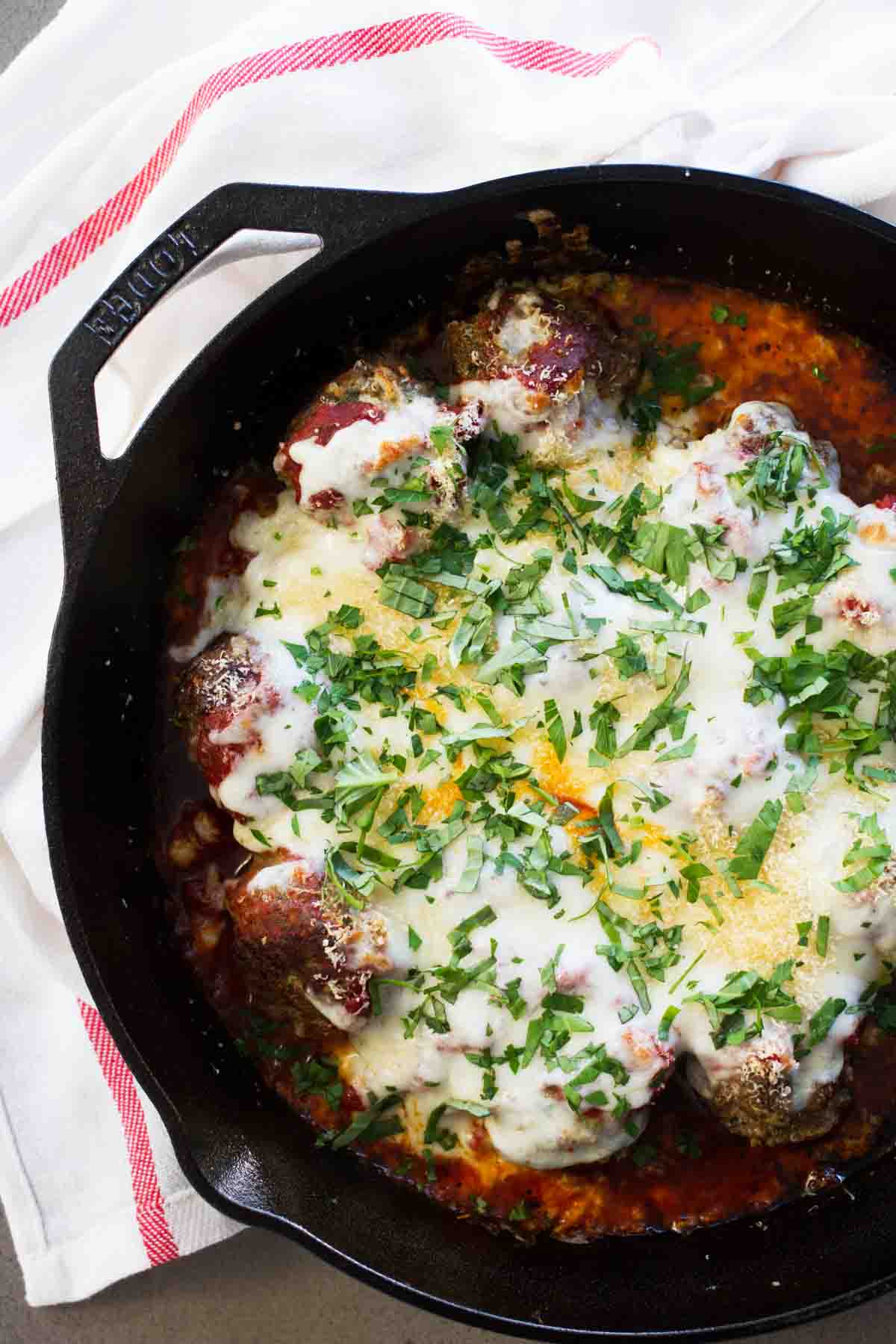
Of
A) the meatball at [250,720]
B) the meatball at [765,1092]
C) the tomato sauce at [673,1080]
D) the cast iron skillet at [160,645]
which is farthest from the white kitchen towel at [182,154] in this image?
the meatball at [765,1092]

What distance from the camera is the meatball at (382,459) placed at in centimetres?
292

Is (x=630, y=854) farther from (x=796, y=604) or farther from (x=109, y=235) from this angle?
(x=109, y=235)

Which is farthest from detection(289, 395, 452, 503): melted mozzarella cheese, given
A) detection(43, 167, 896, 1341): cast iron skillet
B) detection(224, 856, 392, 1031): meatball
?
detection(224, 856, 392, 1031): meatball

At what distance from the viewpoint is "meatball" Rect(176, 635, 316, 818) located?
291cm

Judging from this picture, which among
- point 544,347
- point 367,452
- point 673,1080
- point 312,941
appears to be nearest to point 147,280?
point 367,452

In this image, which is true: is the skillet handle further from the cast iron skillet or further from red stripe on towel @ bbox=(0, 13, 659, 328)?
red stripe on towel @ bbox=(0, 13, 659, 328)

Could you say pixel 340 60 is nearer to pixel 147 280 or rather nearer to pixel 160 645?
pixel 147 280

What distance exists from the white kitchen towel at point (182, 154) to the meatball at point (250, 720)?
24.6 inches

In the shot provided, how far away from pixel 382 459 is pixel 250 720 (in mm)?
660

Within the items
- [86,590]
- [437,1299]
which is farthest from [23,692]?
[437,1299]

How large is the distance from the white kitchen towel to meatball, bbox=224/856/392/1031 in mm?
666

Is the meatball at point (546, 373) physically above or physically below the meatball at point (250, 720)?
above

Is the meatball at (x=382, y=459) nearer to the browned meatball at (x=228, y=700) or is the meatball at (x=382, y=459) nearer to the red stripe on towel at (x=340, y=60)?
the browned meatball at (x=228, y=700)

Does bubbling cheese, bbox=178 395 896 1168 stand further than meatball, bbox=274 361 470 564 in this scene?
No
